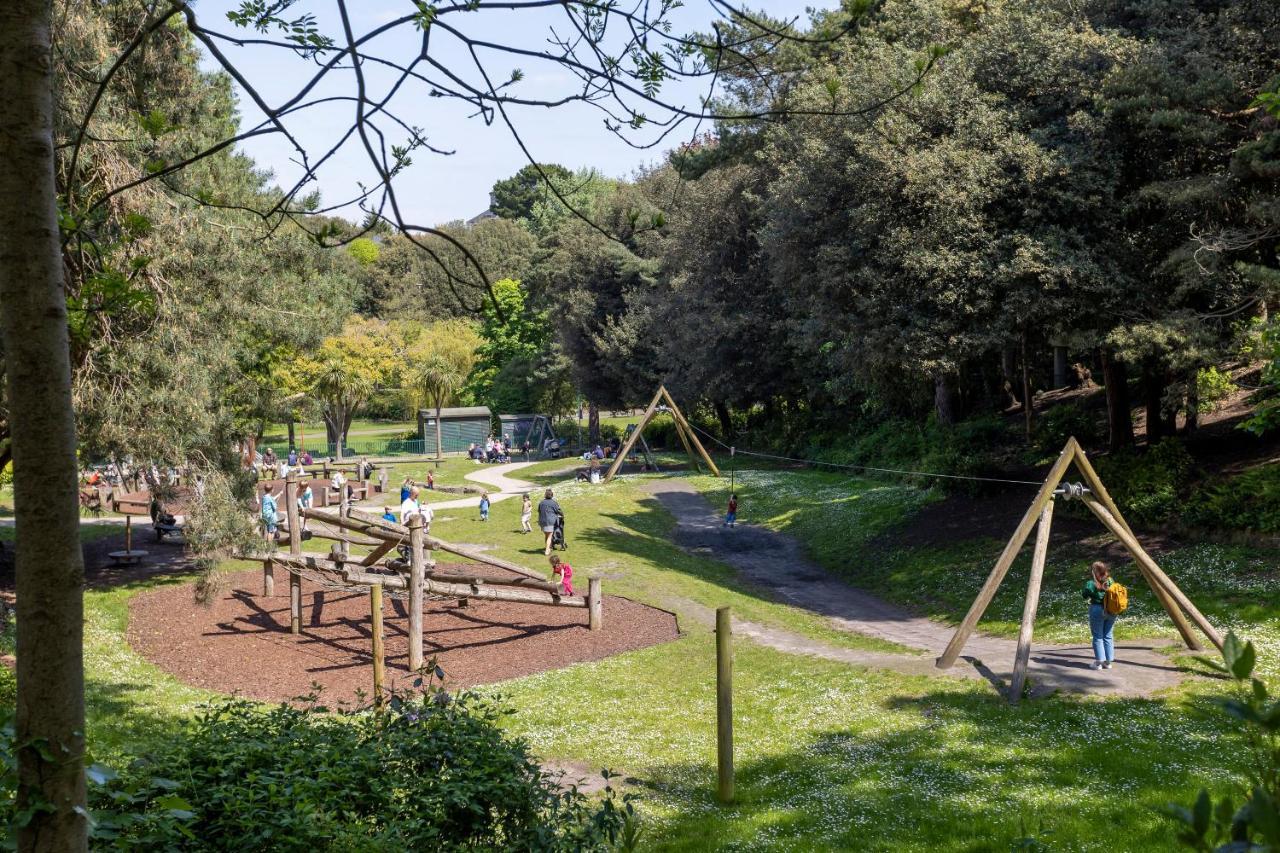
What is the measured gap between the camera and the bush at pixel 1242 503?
16.1m

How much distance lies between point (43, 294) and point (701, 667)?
1269cm

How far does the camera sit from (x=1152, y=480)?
1886 centimetres

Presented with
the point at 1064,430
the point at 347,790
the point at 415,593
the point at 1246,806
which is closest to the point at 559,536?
the point at 415,593

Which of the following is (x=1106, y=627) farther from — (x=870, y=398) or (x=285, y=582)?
(x=870, y=398)

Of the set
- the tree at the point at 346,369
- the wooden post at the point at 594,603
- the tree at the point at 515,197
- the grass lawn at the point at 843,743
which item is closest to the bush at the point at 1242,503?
the grass lawn at the point at 843,743

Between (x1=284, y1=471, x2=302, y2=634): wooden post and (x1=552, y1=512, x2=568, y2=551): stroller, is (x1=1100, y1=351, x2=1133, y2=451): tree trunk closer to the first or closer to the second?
(x1=552, y1=512, x2=568, y2=551): stroller

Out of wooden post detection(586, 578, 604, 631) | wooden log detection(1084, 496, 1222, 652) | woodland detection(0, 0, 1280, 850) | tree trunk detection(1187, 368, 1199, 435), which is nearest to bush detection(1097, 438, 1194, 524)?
woodland detection(0, 0, 1280, 850)

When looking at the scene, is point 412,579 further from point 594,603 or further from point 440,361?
point 440,361

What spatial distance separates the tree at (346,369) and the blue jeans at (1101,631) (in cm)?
4009

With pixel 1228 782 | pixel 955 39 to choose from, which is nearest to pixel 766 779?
pixel 1228 782

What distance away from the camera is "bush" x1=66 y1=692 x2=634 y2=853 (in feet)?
15.3

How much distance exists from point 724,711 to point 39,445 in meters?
7.18

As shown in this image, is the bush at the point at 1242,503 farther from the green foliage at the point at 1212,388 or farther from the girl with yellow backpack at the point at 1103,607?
the girl with yellow backpack at the point at 1103,607

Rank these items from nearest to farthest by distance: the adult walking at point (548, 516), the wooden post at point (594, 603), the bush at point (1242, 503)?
the bush at point (1242, 503) < the wooden post at point (594, 603) < the adult walking at point (548, 516)
